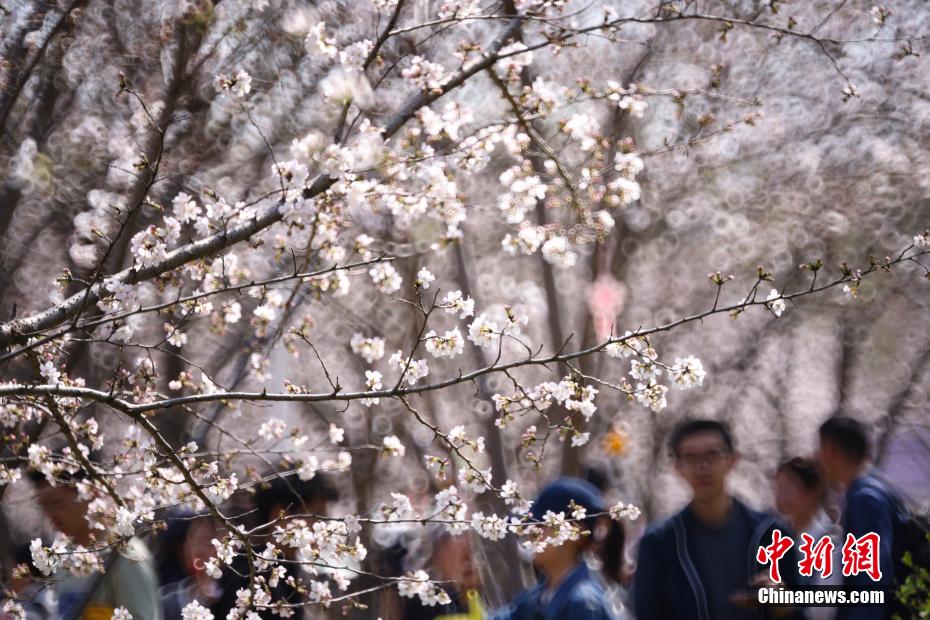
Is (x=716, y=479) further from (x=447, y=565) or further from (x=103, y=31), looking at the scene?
(x=103, y=31)

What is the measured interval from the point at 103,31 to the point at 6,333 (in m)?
3.76

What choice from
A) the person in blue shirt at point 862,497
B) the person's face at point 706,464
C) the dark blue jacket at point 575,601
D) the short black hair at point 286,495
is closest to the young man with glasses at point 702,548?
the person's face at point 706,464

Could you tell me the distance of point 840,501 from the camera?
10.8ft

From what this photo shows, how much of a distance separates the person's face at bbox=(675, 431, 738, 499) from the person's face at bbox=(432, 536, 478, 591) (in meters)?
0.92

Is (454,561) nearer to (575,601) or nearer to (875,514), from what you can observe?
(575,601)

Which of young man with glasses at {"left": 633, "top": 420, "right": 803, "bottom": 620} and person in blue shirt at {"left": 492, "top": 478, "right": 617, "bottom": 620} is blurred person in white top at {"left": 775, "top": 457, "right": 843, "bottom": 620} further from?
person in blue shirt at {"left": 492, "top": 478, "right": 617, "bottom": 620}

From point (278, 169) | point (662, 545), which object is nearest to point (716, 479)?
point (662, 545)

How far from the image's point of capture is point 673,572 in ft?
11.1

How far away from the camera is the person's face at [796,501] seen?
3.38 metres

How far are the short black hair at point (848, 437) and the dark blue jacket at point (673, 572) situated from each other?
0.39m

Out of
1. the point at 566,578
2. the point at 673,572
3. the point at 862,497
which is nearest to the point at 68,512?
the point at 566,578

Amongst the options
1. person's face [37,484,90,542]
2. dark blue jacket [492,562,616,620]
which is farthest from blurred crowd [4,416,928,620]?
dark blue jacket [492,562,616,620]

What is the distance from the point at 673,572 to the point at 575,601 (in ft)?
3.48

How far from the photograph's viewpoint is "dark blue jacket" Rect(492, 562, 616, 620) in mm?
2424
